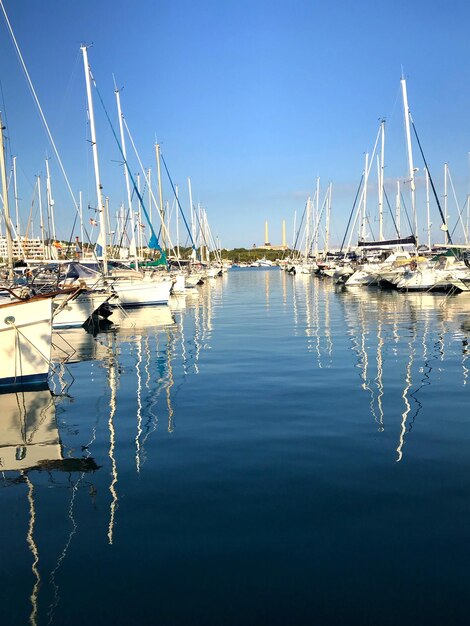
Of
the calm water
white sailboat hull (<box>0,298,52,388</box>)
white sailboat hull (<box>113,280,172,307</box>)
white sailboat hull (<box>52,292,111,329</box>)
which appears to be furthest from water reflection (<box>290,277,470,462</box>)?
white sailboat hull (<box>52,292,111,329</box>)

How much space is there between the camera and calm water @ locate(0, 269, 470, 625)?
455 centimetres

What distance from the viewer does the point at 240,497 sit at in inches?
258

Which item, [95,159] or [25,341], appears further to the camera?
[95,159]

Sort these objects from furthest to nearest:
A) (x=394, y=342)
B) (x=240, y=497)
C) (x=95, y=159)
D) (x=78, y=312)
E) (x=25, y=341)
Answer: (x=95, y=159) < (x=78, y=312) < (x=394, y=342) < (x=25, y=341) < (x=240, y=497)

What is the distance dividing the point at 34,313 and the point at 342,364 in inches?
305

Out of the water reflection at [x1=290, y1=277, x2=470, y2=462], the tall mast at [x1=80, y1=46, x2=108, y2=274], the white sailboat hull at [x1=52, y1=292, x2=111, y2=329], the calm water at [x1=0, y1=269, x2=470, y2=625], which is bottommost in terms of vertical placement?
the water reflection at [x1=290, y1=277, x2=470, y2=462]

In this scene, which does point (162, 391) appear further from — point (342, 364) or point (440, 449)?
point (440, 449)

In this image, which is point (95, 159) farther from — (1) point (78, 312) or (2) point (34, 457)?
(2) point (34, 457)

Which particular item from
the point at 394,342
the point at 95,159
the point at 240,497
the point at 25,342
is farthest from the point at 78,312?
the point at 240,497

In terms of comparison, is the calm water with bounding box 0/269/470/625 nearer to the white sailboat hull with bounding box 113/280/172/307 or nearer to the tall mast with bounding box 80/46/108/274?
the tall mast with bounding box 80/46/108/274

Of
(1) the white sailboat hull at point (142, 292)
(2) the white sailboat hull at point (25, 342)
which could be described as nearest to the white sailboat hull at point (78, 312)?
(1) the white sailboat hull at point (142, 292)

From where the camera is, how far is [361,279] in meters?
54.2

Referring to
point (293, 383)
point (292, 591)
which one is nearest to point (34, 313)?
point (293, 383)

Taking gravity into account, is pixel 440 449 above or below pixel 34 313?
below
